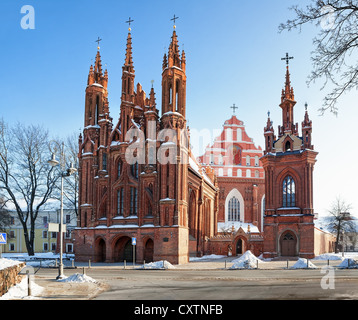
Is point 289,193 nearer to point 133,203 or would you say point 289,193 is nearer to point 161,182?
point 161,182

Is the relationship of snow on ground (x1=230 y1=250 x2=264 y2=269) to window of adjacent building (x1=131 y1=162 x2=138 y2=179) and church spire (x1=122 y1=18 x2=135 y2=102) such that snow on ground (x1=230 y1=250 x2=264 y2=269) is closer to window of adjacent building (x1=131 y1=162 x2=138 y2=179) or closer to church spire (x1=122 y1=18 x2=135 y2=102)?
window of adjacent building (x1=131 y1=162 x2=138 y2=179)

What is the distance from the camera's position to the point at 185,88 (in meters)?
40.6

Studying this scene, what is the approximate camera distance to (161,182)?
36875mm

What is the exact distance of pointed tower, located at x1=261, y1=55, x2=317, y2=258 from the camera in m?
44.5

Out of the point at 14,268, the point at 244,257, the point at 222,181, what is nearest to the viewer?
the point at 14,268

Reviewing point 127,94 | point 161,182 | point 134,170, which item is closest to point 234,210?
point 134,170

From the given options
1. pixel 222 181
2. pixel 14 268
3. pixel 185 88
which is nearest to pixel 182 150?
pixel 185 88

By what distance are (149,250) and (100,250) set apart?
5905 mm

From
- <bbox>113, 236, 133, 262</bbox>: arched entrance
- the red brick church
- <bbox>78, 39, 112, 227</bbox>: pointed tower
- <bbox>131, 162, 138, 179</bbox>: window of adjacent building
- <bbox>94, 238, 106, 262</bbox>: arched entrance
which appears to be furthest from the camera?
<bbox>78, 39, 112, 227</bbox>: pointed tower

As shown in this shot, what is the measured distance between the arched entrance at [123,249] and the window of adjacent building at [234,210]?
28.8m

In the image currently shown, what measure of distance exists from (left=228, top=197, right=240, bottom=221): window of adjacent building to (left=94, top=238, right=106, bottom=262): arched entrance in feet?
96.0

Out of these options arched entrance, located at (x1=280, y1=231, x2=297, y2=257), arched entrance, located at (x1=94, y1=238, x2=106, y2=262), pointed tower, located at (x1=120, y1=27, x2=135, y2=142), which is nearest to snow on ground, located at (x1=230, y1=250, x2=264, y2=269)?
arched entrance, located at (x1=280, y1=231, x2=297, y2=257)
